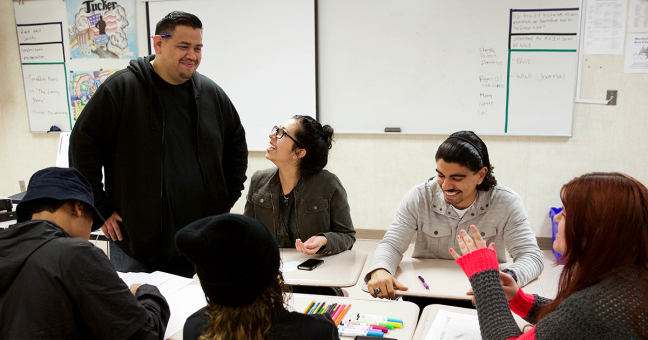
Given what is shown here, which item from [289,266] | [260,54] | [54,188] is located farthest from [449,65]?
[54,188]

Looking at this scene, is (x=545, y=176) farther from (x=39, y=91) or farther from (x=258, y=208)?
(x=39, y=91)

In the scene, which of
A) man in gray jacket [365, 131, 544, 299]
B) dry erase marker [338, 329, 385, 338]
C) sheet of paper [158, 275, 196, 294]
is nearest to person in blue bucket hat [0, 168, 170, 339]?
sheet of paper [158, 275, 196, 294]

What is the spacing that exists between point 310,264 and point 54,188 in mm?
1068

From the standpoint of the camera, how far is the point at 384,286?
166 centimetres

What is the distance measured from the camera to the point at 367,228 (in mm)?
4242

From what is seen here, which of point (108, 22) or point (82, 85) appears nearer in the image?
point (108, 22)

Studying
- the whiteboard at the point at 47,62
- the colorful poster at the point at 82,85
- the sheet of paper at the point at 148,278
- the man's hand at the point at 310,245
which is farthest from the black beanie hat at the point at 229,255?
the colorful poster at the point at 82,85

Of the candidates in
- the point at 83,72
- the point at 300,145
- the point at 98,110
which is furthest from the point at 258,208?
the point at 83,72

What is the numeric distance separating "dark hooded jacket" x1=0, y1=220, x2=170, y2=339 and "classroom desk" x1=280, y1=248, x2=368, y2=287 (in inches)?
29.8

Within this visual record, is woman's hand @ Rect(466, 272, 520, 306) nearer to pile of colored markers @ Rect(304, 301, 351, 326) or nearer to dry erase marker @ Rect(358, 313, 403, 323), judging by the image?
dry erase marker @ Rect(358, 313, 403, 323)

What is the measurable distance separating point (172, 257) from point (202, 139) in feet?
2.06

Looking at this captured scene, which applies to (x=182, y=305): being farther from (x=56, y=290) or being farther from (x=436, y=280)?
(x=436, y=280)

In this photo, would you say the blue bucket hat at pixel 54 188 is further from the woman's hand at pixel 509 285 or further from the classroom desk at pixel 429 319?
the woman's hand at pixel 509 285

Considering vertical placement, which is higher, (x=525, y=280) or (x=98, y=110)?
(x=98, y=110)
